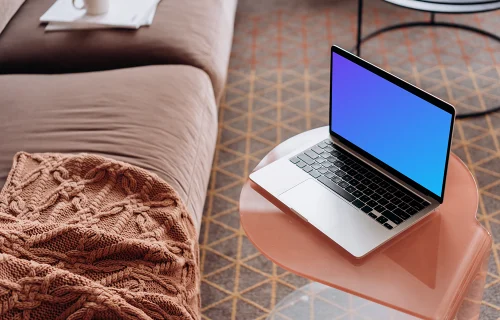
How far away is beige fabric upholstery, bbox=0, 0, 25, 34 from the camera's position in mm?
1860

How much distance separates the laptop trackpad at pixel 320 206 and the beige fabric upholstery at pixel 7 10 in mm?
1128

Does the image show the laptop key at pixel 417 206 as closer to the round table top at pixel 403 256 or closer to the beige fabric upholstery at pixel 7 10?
the round table top at pixel 403 256

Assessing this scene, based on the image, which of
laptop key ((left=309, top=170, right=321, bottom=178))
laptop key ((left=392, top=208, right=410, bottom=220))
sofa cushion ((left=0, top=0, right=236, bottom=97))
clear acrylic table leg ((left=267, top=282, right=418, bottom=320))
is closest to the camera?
laptop key ((left=392, top=208, right=410, bottom=220))

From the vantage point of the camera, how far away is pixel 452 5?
192 cm

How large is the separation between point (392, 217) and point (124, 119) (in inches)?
27.8

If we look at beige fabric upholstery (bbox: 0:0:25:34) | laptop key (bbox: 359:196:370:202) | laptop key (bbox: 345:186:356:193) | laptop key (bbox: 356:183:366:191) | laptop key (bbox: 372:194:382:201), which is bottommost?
laptop key (bbox: 359:196:370:202)

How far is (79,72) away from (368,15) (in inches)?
55.5

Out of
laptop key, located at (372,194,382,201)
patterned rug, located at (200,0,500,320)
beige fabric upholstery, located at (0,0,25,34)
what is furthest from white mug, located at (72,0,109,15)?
laptop key, located at (372,194,382,201)

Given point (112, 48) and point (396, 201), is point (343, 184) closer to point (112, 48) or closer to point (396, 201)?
point (396, 201)

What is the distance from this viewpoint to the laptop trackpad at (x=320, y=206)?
1.17 m

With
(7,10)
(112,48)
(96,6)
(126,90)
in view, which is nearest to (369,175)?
(126,90)

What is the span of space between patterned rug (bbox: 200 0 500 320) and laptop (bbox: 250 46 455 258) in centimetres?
47

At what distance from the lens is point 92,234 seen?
1.17 metres

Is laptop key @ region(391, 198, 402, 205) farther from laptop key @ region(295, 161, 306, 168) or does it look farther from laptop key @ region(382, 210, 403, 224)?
laptop key @ region(295, 161, 306, 168)
